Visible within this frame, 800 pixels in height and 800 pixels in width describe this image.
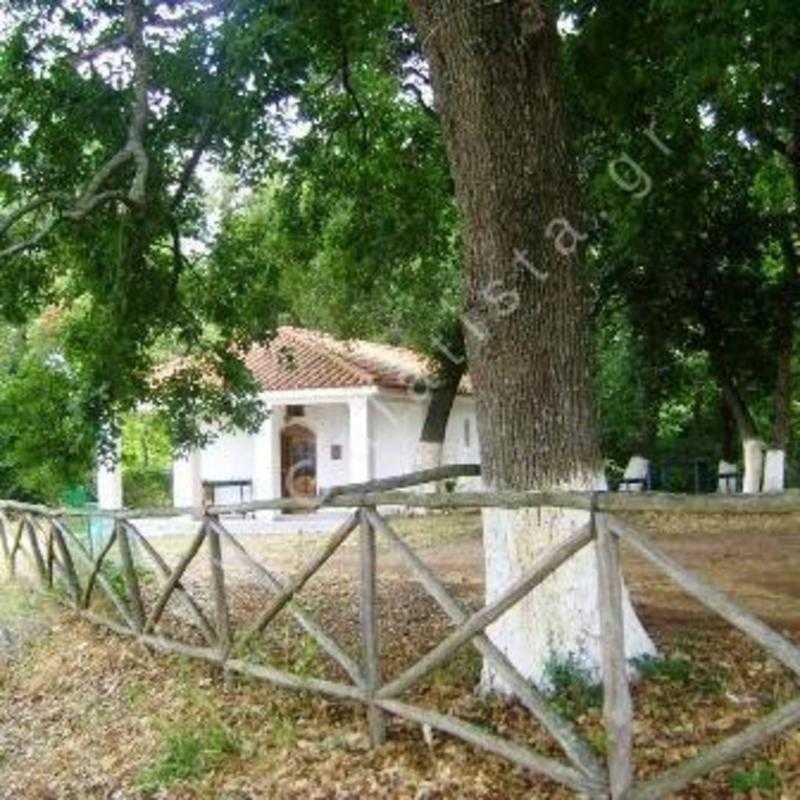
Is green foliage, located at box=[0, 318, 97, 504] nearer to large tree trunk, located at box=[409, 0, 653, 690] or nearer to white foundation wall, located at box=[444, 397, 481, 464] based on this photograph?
large tree trunk, located at box=[409, 0, 653, 690]

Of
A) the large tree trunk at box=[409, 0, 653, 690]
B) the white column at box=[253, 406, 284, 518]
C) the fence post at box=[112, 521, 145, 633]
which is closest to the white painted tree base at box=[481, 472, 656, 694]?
the large tree trunk at box=[409, 0, 653, 690]

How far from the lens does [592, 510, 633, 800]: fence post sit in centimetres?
441

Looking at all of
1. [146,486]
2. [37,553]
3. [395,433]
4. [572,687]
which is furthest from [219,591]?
[146,486]

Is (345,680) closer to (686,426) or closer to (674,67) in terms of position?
(674,67)

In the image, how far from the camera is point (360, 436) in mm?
24562

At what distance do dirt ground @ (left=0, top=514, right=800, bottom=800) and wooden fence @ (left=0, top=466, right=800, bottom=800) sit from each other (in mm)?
202

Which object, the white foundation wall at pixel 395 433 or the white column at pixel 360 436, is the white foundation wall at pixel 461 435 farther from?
the white column at pixel 360 436

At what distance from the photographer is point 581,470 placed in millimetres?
6238

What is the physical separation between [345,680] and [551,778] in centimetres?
226

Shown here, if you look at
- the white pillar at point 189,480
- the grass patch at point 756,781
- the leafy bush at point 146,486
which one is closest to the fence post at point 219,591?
the grass patch at point 756,781

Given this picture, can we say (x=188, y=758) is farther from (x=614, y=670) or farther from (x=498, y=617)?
(x=614, y=670)

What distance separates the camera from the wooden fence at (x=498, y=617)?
13.7 ft

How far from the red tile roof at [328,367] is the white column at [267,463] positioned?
37.6 inches

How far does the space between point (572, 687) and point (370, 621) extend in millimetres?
1216
